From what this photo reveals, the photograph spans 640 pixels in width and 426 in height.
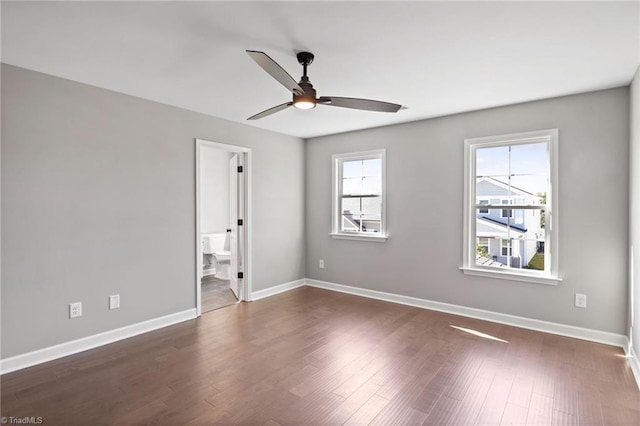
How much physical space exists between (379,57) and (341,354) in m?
2.55

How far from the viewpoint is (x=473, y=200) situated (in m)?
4.04

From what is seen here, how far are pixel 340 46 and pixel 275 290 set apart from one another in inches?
147

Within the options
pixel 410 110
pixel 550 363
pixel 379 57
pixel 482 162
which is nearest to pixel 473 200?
pixel 482 162

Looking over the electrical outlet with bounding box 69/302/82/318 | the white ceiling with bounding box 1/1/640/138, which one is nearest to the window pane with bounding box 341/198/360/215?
the white ceiling with bounding box 1/1/640/138

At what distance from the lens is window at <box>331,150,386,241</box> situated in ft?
16.0

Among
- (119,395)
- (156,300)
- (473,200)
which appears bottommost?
(119,395)

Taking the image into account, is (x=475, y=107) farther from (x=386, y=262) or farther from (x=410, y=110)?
(x=386, y=262)

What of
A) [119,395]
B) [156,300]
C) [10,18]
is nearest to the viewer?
[10,18]

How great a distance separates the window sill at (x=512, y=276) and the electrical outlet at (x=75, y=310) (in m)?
4.11

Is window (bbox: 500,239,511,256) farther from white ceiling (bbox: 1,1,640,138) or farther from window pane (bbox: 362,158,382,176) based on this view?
window pane (bbox: 362,158,382,176)

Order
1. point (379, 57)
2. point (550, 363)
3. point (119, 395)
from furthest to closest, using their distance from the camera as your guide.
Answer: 1. point (550, 363)
2. point (379, 57)
3. point (119, 395)

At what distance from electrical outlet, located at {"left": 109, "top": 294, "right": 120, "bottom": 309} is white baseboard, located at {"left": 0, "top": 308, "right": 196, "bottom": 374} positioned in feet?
0.76

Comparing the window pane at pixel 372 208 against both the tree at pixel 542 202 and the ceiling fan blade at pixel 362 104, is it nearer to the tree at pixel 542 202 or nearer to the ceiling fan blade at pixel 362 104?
the tree at pixel 542 202

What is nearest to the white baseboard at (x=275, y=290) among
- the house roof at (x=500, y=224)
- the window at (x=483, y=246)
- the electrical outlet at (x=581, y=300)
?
the window at (x=483, y=246)
